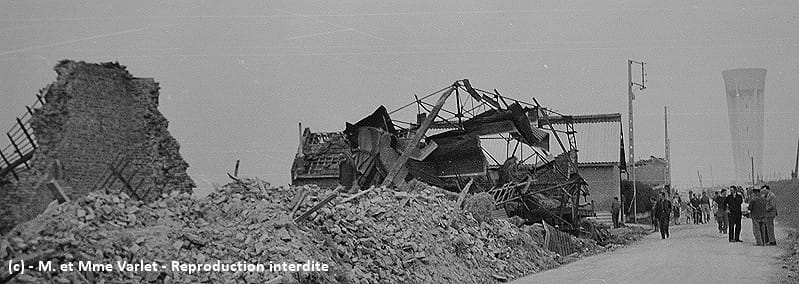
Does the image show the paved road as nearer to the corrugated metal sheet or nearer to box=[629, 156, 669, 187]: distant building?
the corrugated metal sheet

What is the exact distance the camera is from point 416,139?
12320mm

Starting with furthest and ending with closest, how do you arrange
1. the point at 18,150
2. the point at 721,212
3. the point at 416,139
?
the point at 721,212, the point at 416,139, the point at 18,150

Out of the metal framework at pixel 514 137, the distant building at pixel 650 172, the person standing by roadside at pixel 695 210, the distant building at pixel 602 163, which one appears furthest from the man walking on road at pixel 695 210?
the metal framework at pixel 514 137

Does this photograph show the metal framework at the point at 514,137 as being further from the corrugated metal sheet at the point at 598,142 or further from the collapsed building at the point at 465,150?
the corrugated metal sheet at the point at 598,142

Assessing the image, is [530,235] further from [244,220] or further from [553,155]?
[244,220]

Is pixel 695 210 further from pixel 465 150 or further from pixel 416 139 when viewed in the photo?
pixel 416 139

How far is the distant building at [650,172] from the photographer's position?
72.0ft

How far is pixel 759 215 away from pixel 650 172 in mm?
13032

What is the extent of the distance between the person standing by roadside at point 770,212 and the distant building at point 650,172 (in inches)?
412

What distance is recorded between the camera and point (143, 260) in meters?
5.41

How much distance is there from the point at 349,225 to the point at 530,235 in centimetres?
382

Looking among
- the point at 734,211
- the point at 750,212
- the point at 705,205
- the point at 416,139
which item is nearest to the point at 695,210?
the point at 705,205

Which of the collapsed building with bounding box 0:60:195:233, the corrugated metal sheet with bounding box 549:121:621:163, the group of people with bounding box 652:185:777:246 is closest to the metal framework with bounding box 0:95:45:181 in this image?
the collapsed building with bounding box 0:60:195:233

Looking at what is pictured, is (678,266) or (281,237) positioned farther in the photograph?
(678,266)
